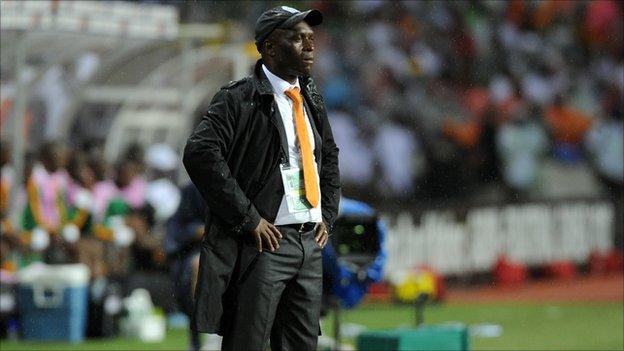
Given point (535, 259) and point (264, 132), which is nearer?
point (264, 132)

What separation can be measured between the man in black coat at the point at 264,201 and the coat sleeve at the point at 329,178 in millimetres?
151

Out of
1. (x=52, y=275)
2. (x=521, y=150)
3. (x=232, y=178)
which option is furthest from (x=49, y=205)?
(x=521, y=150)

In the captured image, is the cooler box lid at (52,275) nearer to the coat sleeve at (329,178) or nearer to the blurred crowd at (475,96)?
the blurred crowd at (475,96)

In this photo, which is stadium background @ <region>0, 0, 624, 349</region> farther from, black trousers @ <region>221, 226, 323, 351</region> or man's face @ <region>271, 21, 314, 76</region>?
man's face @ <region>271, 21, 314, 76</region>

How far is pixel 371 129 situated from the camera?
1980 centimetres

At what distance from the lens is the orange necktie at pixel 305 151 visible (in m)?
6.40

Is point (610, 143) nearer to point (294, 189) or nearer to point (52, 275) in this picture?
point (52, 275)

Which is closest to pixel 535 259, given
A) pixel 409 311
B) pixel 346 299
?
pixel 409 311

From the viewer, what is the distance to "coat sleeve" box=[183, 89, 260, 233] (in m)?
6.20

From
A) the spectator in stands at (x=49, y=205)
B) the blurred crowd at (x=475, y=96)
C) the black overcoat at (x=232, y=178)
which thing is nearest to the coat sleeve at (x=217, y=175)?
the black overcoat at (x=232, y=178)

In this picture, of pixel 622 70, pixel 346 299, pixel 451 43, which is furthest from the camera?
pixel 622 70

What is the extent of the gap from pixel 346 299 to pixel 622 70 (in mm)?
15423

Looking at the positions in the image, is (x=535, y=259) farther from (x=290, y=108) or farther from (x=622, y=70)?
(x=290, y=108)

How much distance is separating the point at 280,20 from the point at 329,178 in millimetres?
796
